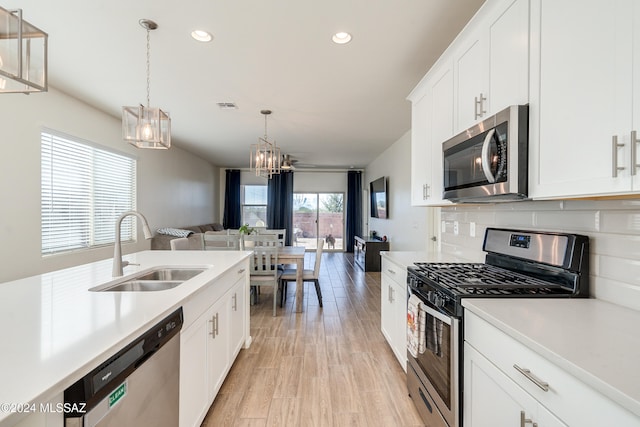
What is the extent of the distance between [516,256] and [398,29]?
5.89 ft

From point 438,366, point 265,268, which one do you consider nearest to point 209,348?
point 438,366

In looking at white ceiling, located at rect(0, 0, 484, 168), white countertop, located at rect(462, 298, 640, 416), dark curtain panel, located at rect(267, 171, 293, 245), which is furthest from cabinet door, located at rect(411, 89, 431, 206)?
dark curtain panel, located at rect(267, 171, 293, 245)

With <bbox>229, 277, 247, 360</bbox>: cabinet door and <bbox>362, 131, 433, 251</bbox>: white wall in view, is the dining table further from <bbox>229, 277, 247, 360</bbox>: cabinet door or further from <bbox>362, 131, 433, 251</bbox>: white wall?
<bbox>362, 131, 433, 251</bbox>: white wall

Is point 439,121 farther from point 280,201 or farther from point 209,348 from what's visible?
point 280,201

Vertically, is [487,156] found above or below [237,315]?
above

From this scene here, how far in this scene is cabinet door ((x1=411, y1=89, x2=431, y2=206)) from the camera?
2.43 m

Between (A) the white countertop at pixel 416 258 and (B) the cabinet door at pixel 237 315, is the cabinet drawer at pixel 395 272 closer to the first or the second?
(A) the white countertop at pixel 416 258

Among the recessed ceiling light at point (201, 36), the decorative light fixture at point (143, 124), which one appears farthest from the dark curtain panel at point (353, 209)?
the decorative light fixture at point (143, 124)

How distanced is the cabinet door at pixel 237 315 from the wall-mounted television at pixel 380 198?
441 cm

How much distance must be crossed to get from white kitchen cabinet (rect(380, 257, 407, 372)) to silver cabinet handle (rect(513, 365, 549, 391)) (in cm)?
115

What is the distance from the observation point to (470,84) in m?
1.76

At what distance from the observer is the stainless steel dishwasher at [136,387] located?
76 centimetres

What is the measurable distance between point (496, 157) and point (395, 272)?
4.06ft

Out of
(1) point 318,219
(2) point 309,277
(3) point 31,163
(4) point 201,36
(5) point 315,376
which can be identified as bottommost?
(5) point 315,376
